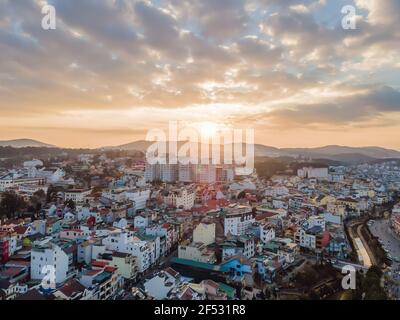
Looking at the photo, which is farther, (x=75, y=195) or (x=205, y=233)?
(x=75, y=195)

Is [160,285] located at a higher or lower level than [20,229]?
lower

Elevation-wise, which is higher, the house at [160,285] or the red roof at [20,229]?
the red roof at [20,229]

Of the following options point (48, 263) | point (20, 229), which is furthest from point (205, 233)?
A: point (20, 229)

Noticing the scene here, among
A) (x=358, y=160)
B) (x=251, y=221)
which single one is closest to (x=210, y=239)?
(x=251, y=221)

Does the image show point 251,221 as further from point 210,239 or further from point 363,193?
point 363,193

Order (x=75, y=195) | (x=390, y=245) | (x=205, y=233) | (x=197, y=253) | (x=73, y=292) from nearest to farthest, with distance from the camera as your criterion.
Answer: (x=73, y=292) → (x=197, y=253) → (x=205, y=233) → (x=390, y=245) → (x=75, y=195)

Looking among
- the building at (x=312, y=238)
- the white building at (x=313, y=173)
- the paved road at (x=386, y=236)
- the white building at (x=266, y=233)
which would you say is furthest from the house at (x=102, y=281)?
the white building at (x=313, y=173)

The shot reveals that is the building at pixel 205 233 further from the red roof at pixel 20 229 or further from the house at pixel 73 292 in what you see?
the red roof at pixel 20 229

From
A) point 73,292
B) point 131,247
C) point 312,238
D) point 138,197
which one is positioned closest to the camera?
point 73,292

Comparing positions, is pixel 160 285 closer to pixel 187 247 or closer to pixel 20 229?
pixel 187 247
